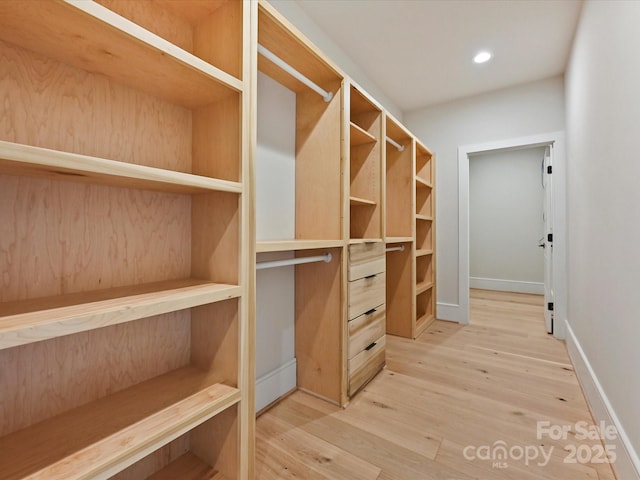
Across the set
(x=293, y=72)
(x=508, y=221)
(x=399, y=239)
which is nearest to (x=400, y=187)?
(x=399, y=239)

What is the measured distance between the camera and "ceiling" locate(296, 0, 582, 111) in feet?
6.56

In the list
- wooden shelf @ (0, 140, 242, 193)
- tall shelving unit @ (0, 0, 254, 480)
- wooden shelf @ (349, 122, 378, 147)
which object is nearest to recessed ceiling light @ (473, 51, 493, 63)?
wooden shelf @ (349, 122, 378, 147)

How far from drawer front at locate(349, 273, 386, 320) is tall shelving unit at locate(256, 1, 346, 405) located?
0.36 feet

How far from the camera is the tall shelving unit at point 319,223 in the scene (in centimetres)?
170

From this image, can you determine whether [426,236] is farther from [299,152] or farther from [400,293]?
[299,152]

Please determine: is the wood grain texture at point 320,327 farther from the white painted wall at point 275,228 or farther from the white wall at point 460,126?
the white wall at point 460,126

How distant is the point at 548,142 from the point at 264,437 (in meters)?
3.54

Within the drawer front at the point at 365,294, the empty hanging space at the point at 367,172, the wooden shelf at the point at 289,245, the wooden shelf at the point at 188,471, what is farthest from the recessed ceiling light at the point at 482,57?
the wooden shelf at the point at 188,471

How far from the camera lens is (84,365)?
974mm

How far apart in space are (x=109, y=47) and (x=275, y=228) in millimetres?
1091

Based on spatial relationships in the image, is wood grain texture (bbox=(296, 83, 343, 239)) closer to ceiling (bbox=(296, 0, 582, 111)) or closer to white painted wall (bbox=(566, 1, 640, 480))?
ceiling (bbox=(296, 0, 582, 111))

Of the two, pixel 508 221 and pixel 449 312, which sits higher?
pixel 508 221

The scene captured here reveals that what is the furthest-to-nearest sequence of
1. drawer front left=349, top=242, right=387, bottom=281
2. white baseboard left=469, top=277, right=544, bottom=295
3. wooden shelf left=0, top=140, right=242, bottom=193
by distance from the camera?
white baseboard left=469, top=277, right=544, bottom=295
drawer front left=349, top=242, right=387, bottom=281
wooden shelf left=0, top=140, right=242, bottom=193

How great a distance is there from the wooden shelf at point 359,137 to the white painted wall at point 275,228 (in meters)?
0.39
